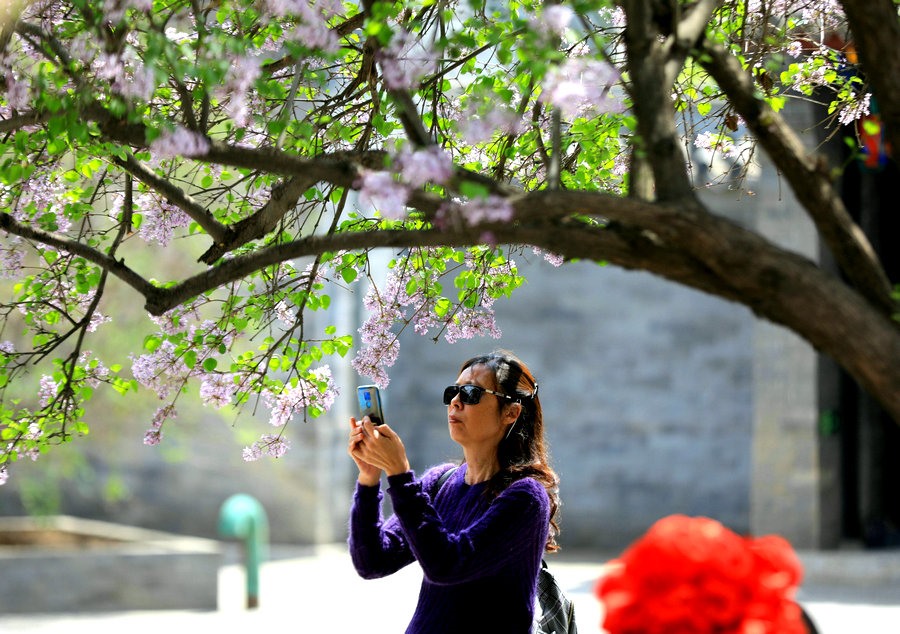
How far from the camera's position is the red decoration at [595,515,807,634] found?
235cm

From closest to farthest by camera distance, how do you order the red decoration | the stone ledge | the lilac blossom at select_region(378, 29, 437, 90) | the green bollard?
the red decoration < the lilac blossom at select_region(378, 29, 437, 90) < the stone ledge < the green bollard

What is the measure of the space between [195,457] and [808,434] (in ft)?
25.0

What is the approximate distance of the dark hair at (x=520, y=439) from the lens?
381cm

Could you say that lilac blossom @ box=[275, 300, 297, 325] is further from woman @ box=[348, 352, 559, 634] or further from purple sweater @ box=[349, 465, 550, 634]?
purple sweater @ box=[349, 465, 550, 634]

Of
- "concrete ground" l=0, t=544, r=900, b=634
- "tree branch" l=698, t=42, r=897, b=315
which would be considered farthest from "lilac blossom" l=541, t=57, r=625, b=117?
"concrete ground" l=0, t=544, r=900, b=634

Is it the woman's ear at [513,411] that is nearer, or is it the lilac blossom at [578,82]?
the lilac blossom at [578,82]

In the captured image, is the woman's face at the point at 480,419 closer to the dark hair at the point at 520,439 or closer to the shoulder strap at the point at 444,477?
Answer: the dark hair at the point at 520,439

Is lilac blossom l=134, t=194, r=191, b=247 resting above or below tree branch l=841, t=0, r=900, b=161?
below

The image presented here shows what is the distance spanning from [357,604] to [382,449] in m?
8.30

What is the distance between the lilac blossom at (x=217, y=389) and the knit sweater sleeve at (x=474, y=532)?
50.0 inches

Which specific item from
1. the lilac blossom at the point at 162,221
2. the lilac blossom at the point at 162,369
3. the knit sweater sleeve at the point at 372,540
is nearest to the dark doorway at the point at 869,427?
the lilac blossom at the point at 162,221

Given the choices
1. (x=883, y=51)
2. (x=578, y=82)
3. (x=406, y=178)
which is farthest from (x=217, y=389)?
(x=883, y=51)

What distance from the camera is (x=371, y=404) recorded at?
3957mm

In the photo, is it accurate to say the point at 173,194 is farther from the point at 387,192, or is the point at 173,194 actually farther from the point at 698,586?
the point at 698,586
